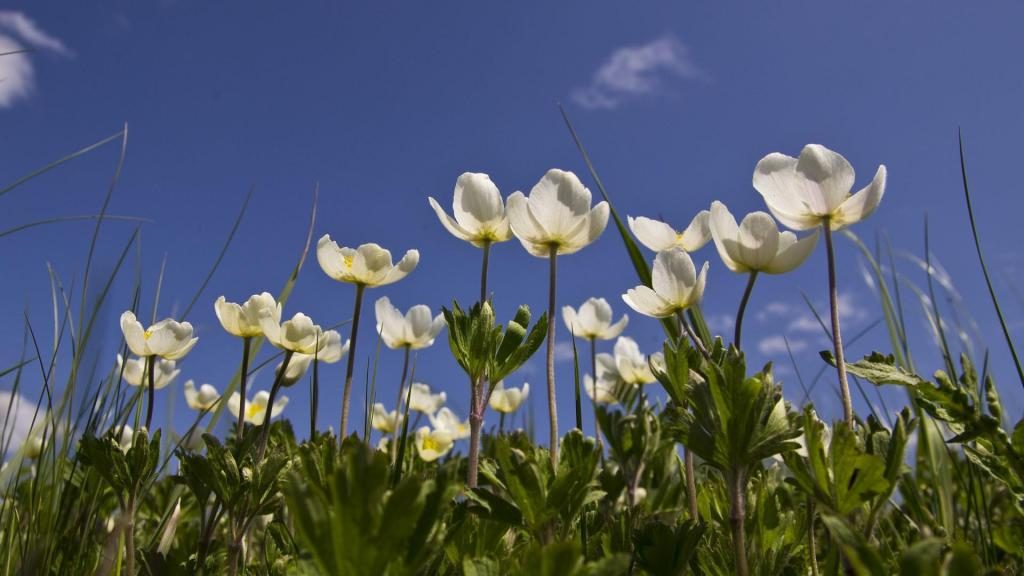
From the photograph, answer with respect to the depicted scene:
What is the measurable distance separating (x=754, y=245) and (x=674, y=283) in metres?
0.27

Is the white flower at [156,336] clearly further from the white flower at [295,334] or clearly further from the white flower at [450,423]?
the white flower at [450,423]

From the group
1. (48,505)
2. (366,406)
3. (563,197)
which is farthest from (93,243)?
(563,197)

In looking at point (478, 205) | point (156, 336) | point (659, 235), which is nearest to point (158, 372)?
point (156, 336)

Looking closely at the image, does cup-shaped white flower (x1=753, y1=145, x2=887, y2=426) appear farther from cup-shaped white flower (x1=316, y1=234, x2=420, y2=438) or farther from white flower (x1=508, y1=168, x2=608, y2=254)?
cup-shaped white flower (x1=316, y1=234, x2=420, y2=438)

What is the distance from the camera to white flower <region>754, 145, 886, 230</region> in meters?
2.07

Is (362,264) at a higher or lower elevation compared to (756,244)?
higher

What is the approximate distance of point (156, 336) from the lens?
2.96 m

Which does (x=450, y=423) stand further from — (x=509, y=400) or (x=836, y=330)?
(x=836, y=330)

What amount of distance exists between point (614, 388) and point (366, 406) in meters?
2.64

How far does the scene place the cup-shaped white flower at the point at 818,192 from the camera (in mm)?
2062

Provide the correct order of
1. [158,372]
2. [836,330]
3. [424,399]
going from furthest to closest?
[424,399] → [158,372] → [836,330]

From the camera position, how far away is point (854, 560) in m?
1.25

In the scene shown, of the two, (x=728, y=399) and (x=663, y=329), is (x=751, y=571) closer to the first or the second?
(x=728, y=399)

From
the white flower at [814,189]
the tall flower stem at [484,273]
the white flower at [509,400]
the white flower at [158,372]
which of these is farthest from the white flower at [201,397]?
the white flower at [814,189]
